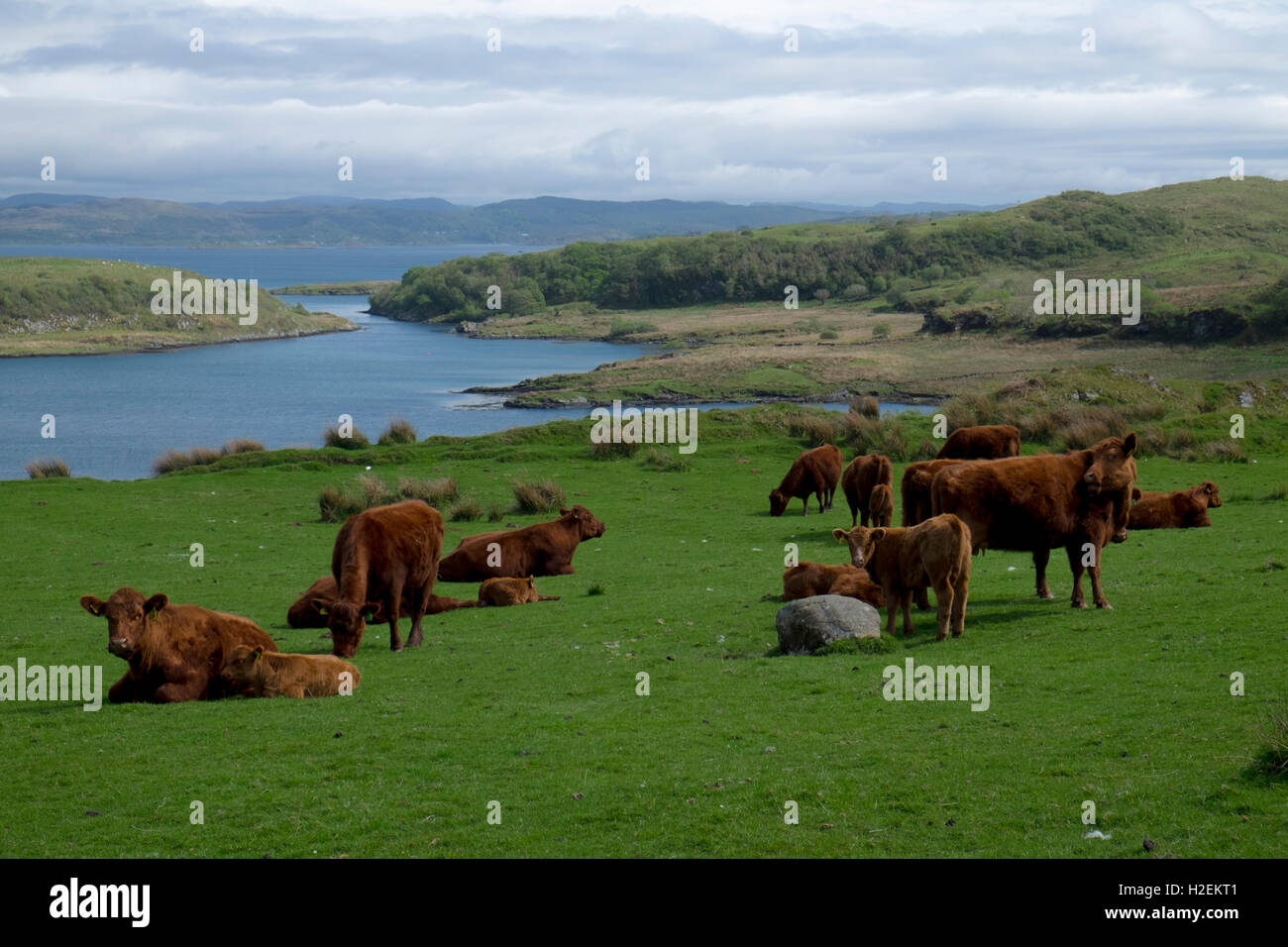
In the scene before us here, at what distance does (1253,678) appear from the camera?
1059 centimetres

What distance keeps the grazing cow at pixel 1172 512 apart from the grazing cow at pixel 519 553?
10652 millimetres

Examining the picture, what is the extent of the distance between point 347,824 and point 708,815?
2503 millimetres

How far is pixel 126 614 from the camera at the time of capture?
11789 millimetres

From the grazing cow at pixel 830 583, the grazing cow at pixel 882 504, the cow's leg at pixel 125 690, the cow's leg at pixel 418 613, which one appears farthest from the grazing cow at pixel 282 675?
the grazing cow at pixel 882 504

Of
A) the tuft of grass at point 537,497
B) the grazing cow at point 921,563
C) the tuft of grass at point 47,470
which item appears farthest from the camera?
the tuft of grass at point 47,470

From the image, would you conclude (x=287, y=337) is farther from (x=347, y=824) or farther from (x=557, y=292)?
(x=347, y=824)

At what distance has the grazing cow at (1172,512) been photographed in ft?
75.9

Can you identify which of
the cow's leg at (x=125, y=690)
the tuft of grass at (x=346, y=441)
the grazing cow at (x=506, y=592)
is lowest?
the grazing cow at (x=506, y=592)

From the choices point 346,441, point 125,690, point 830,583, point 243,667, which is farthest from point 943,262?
point 125,690

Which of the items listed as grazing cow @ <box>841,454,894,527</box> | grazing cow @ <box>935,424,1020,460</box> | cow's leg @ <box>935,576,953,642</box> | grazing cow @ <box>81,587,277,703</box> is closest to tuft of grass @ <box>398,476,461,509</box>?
grazing cow @ <box>841,454,894,527</box>

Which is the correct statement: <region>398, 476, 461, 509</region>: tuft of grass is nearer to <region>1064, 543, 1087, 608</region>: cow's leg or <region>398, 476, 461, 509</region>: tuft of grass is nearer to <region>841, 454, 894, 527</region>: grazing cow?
<region>841, 454, 894, 527</region>: grazing cow

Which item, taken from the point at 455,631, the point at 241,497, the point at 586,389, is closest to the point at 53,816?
the point at 455,631
